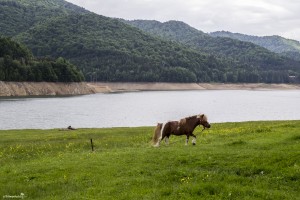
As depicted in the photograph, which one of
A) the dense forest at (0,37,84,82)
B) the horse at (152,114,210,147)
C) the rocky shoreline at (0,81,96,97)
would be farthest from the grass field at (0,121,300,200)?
the dense forest at (0,37,84,82)

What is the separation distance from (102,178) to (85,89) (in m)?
172

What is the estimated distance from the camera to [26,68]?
15450 cm

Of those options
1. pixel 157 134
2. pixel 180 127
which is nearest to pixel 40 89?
pixel 157 134

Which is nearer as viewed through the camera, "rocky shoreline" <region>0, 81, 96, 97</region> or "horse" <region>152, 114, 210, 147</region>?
"horse" <region>152, 114, 210, 147</region>

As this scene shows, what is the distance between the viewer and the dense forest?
14925 centimetres

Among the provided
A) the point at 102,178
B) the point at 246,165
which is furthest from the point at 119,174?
the point at 246,165

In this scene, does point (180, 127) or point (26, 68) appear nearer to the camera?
point (180, 127)

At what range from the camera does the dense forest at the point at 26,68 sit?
490 feet

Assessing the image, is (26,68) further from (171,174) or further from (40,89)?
(171,174)

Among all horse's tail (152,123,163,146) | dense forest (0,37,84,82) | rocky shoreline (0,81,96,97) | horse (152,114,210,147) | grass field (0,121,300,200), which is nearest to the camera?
grass field (0,121,300,200)

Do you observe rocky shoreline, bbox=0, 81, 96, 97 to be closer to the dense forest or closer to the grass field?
the dense forest

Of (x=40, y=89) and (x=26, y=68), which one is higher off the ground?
(x=26, y=68)

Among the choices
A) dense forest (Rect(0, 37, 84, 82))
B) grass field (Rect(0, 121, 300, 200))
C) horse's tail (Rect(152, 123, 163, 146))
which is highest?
dense forest (Rect(0, 37, 84, 82))

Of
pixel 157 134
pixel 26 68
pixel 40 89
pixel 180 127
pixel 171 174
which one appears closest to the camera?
pixel 171 174
